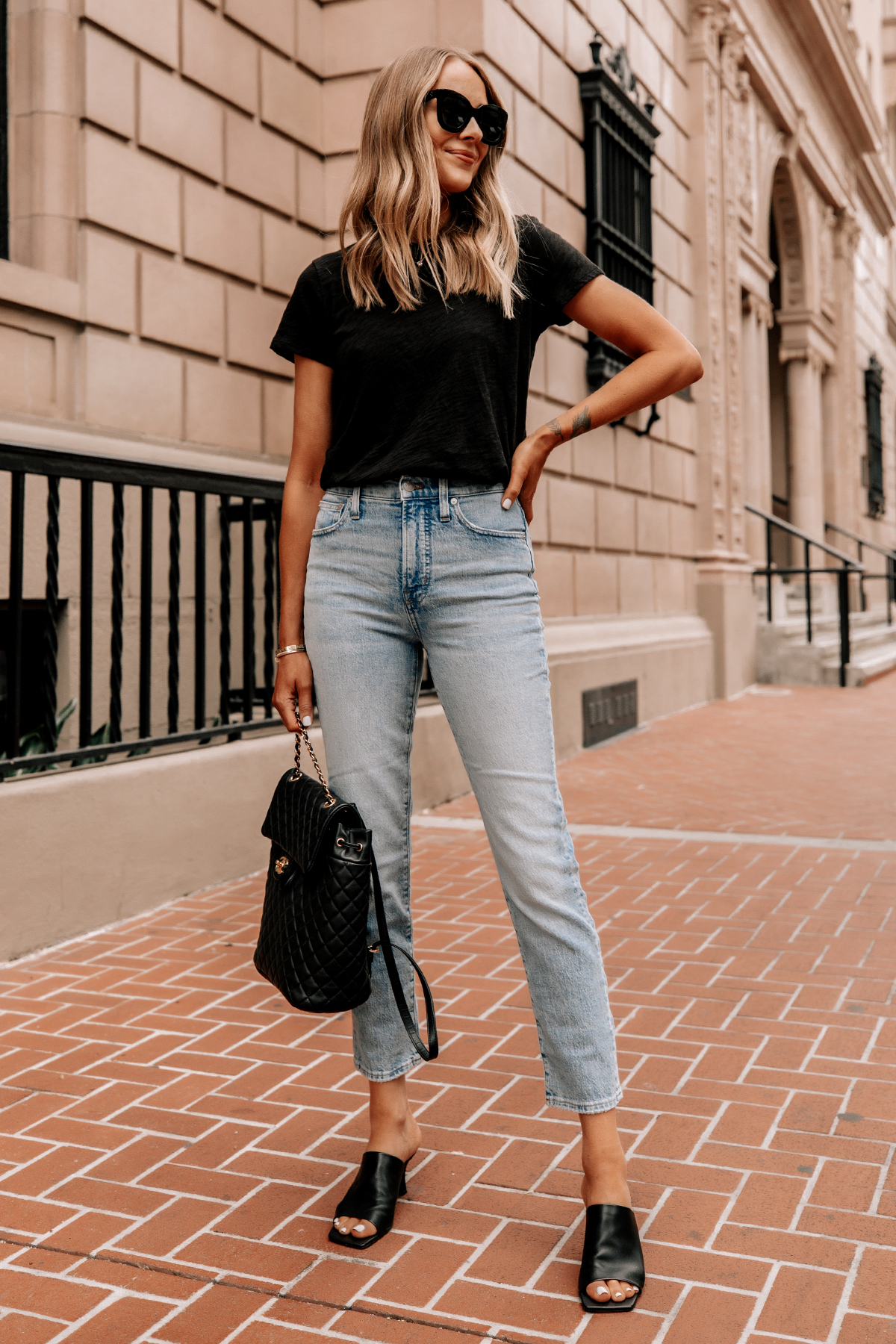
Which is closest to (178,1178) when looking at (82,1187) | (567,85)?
(82,1187)

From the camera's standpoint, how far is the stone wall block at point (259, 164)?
6.66m

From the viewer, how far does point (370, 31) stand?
754 cm

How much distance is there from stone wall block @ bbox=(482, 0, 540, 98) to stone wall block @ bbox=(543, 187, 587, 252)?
69cm

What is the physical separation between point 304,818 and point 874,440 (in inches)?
978

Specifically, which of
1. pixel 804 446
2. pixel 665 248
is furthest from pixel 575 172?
pixel 804 446

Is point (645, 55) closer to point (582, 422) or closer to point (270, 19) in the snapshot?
point (270, 19)

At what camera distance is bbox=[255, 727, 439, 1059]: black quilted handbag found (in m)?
2.20

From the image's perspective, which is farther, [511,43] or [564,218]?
[564,218]

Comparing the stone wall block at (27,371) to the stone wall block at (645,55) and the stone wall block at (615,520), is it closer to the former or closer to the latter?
the stone wall block at (615,520)

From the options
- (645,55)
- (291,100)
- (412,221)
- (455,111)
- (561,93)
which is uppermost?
(645,55)

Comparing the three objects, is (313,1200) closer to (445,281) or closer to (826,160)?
(445,281)

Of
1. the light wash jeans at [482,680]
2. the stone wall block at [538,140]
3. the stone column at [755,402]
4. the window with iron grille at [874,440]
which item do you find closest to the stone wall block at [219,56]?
the stone wall block at [538,140]

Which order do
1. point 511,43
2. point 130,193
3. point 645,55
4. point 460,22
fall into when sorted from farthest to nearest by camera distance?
1. point 645,55
2. point 511,43
3. point 460,22
4. point 130,193

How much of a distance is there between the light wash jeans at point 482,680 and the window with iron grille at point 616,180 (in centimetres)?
743
